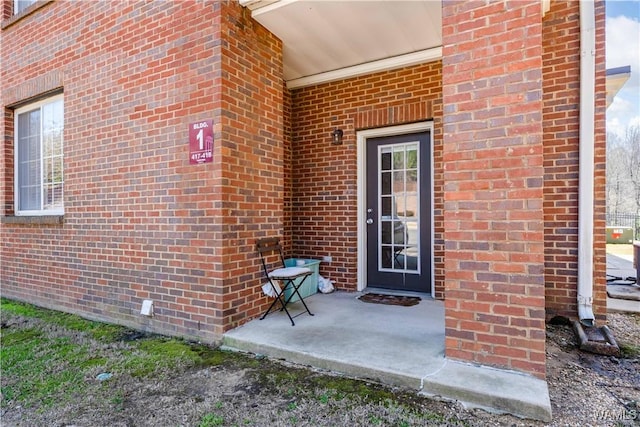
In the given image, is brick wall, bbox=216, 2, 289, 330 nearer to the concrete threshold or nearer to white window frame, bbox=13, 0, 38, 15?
the concrete threshold

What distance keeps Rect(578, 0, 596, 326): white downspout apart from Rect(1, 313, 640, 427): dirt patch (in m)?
0.64

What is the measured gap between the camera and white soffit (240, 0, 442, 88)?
3.28m

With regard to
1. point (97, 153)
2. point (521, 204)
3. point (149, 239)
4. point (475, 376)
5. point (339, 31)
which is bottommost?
point (475, 376)

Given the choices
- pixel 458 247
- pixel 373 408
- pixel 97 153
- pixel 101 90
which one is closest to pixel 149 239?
pixel 97 153

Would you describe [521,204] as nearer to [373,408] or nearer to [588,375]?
[588,375]

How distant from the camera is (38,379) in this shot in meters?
2.57

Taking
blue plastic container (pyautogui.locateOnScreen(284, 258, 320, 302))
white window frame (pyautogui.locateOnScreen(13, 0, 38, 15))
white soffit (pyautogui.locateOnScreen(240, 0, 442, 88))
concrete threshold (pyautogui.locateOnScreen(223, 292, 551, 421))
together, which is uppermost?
white window frame (pyautogui.locateOnScreen(13, 0, 38, 15))

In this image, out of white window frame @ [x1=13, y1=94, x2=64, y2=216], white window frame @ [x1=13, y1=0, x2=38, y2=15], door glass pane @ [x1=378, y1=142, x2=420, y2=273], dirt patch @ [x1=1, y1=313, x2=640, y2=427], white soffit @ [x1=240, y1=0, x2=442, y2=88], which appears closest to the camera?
dirt patch @ [x1=1, y1=313, x2=640, y2=427]

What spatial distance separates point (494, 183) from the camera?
226cm

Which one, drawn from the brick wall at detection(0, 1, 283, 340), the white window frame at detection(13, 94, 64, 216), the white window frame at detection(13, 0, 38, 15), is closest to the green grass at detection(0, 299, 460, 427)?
the brick wall at detection(0, 1, 283, 340)

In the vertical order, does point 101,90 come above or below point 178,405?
above

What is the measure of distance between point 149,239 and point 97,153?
125 centimetres

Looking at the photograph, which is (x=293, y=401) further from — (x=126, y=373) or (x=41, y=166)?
(x=41, y=166)

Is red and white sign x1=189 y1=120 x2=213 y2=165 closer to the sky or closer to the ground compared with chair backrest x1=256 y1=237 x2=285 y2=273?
closer to the sky
